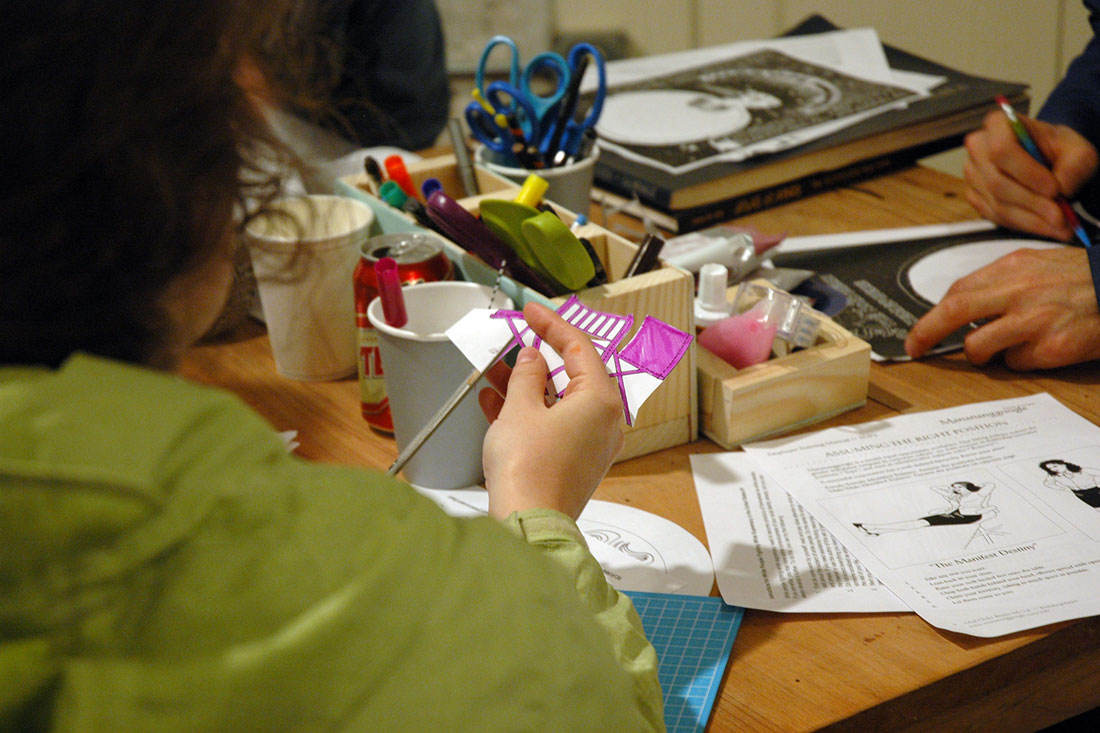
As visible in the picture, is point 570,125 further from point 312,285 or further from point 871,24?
point 871,24

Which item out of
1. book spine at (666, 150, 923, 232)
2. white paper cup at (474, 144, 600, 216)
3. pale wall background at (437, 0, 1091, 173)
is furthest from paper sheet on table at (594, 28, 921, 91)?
pale wall background at (437, 0, 1091, 173)

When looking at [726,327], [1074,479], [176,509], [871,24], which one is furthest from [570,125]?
[871,24]

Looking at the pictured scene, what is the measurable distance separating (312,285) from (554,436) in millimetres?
379

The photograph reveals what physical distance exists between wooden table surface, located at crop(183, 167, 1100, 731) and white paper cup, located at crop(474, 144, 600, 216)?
30 centimetres

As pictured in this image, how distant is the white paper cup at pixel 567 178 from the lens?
951 mm

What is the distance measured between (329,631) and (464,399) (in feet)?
1.29

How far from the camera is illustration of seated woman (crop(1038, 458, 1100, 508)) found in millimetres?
680

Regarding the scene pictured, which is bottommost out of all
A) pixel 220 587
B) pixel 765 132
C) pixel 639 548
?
pixel 639 548

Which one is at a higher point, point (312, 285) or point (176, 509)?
point (176, 509)

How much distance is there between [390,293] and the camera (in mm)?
726

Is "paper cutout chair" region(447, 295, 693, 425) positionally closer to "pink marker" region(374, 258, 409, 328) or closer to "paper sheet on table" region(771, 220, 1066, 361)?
"pink marker" region(374, 258, 409, 328)

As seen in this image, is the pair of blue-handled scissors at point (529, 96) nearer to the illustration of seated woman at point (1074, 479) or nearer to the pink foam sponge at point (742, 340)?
the pink foam sponge at point (742, 340)

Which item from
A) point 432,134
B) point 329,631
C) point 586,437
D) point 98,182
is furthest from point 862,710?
point 432,134

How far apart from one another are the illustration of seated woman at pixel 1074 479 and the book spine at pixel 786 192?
504 mm
